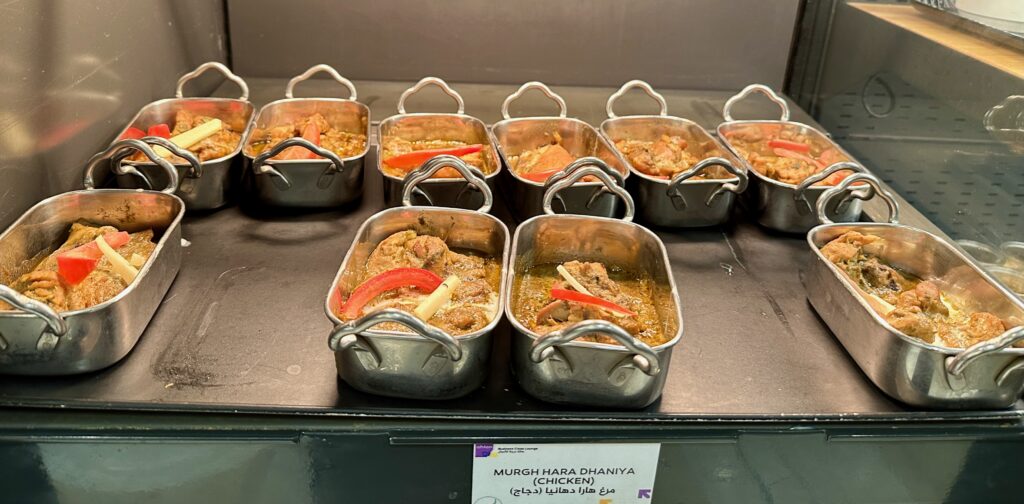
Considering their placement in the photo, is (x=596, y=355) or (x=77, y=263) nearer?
(x=596, y=355)

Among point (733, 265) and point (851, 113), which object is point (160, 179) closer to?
point (733, 265)

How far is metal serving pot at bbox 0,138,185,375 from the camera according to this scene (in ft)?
4.02

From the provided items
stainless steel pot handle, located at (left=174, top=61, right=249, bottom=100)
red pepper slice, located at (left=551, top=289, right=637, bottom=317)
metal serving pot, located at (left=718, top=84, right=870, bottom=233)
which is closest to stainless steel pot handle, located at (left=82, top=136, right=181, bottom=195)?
stainless steel pot handle, located at (left=174, top=61, right=249, bottom=100)

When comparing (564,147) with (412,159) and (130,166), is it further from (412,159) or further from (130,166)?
(130,166)

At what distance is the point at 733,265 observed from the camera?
1.78 meters

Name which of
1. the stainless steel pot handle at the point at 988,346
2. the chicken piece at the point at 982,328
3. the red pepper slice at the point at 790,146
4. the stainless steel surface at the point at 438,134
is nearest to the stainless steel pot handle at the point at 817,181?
the red pepper slice at the point at 790,146

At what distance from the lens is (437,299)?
1.39 meters

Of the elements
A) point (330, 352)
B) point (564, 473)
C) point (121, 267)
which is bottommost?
point (564, 473)

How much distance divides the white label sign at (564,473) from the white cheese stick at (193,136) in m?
1.11

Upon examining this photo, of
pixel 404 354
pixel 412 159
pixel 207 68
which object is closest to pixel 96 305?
pixel 404 354

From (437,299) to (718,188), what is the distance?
2.64 ft

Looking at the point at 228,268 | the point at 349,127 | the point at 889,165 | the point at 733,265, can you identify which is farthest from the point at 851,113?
the point at 228,268

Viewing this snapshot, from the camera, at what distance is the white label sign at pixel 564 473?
1293 millimetres

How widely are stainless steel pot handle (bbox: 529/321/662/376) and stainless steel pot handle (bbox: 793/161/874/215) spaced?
2.46ft
